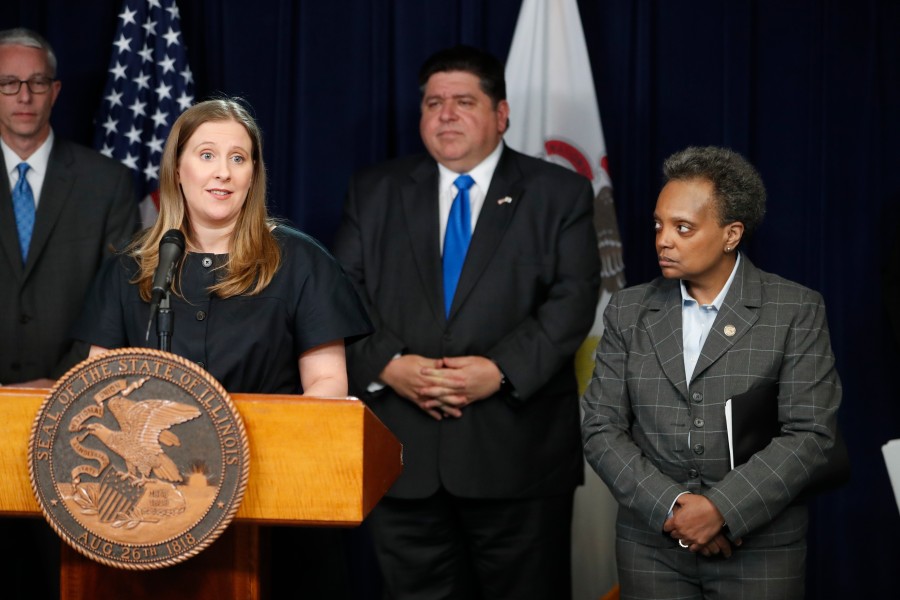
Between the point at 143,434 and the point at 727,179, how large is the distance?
5.35 feet

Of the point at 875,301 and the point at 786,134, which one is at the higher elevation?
the point at 786,134

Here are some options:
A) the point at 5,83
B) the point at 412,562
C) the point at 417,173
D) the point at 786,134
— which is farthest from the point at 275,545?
the point at 786,134

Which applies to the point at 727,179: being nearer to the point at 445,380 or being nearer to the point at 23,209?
the point at 445,380

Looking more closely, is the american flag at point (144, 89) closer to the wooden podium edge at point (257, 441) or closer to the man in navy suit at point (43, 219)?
the man in navy suit at point (43, 219)

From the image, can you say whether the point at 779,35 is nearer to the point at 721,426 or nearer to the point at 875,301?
the point at 875,301

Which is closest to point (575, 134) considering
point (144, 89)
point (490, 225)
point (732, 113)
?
point (732, 113)

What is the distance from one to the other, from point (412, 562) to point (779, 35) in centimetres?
259

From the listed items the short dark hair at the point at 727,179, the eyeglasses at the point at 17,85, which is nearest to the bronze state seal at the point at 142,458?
the short dark hair at the point at 727,179

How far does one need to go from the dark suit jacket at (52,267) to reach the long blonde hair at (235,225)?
1.24 meters

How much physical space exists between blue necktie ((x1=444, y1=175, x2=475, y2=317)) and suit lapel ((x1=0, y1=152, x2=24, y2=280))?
137 cm

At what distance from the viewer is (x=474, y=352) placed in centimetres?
379

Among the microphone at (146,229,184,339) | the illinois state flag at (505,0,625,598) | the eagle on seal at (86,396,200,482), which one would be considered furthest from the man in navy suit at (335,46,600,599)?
the eagle on seal at (86,396,200,482)

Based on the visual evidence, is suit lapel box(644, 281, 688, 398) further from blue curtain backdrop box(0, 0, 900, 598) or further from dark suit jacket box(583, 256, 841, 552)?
blue curtain backdrop box(0, 0, 900, 598)

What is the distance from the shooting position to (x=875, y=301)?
477 centimetres
